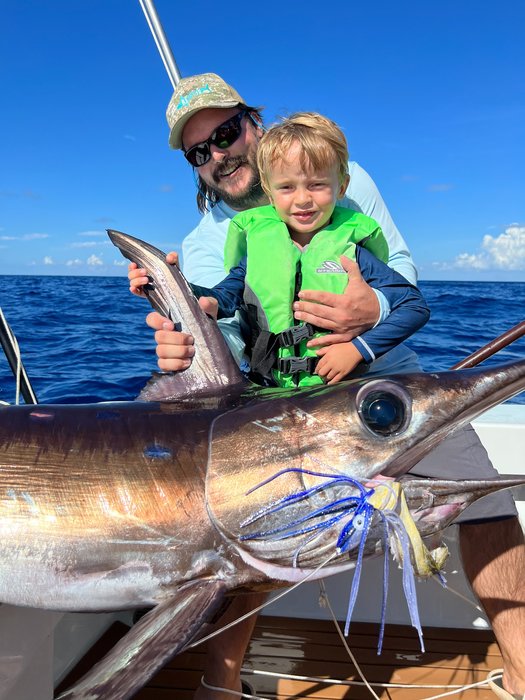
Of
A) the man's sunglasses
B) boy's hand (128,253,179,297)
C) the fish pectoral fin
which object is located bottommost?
the fish pectoral fin

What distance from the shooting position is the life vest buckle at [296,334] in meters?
2.53

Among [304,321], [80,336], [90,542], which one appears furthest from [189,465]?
[80,336]

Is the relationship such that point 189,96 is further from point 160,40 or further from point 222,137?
point 160,40

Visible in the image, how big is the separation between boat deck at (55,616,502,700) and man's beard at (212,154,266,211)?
217 centimetres

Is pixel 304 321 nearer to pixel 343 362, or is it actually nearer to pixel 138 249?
pixel 343 362

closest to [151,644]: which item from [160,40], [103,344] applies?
[160,40]

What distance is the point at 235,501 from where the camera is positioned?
4.99ft

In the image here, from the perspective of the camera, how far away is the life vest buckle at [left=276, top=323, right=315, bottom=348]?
8.30 ft

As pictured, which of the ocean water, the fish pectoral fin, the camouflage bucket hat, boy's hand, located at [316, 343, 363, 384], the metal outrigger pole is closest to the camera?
the fish pectoral fin

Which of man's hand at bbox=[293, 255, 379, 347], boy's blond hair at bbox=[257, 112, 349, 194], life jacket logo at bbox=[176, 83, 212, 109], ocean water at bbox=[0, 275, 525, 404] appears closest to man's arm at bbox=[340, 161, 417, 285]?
boy's blond hair at bbox=[257, 112, 349, 194]

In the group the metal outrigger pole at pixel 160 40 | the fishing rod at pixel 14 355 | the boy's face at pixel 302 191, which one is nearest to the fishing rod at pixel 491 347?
the boy's face at pixel 302 191

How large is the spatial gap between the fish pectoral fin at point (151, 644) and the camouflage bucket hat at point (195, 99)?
2.56 meters

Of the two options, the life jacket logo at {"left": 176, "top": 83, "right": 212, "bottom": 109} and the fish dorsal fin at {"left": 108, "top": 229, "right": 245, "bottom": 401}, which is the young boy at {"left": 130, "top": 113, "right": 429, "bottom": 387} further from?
the life jacket logo at {"left": 176, "top": 83, "right": 212, "bottom": 109}

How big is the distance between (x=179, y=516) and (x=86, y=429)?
1.23 ft
